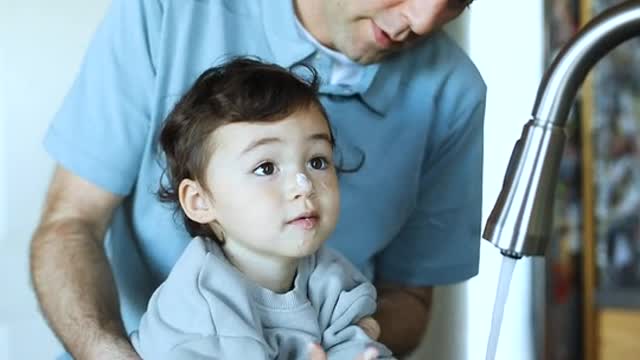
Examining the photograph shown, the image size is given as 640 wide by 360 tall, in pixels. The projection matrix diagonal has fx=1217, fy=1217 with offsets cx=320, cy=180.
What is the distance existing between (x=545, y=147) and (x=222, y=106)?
0.22 metres

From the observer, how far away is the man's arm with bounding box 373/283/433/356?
101 cm

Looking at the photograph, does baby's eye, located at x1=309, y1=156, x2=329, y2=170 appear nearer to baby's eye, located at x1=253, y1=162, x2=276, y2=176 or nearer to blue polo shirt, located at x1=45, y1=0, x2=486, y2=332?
baby's eye, located at x1=253, y1=162, x2=276, y2=176

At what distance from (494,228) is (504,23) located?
0.33 meters

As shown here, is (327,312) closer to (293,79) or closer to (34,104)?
(293,79)

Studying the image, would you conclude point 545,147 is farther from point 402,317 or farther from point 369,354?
point 402,317

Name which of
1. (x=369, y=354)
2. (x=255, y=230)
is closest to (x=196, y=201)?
(x=255, y=230)

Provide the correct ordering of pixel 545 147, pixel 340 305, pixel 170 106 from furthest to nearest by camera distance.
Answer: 1. pixel 170 106
2. pixel 340 305
3. pixel 545 147

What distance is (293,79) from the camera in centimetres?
82

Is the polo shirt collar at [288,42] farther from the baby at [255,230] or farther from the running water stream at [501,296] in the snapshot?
the running water stream at [501,296]

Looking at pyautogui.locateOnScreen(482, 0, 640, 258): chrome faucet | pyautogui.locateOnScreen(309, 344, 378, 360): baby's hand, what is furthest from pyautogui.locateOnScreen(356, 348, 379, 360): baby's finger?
pyautogui.locateOnScreen(482, 0, 640, 258): chrome faucet

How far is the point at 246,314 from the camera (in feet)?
2.57

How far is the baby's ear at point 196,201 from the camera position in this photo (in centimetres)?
83

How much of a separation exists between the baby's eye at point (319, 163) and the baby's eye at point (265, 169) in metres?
0.03

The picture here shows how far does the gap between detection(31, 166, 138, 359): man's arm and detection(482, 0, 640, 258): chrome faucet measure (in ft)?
1.14
